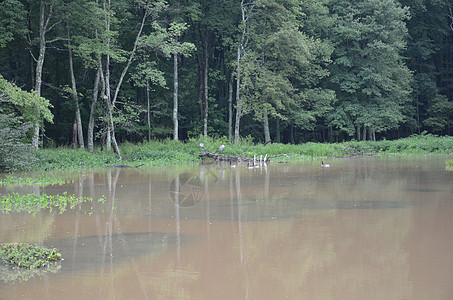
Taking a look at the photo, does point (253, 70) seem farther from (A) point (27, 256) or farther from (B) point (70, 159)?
(A) point (27, 256)

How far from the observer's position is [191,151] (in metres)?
32.0

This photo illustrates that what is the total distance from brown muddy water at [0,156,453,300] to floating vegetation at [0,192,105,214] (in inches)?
19.9

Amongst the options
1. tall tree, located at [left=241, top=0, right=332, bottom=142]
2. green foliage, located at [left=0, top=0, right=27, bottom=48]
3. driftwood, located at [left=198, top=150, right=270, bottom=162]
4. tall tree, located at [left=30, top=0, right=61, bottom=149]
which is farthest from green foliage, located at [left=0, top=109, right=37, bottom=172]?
tall tree, located at [left=241, top=0, right=332, bottom=142]

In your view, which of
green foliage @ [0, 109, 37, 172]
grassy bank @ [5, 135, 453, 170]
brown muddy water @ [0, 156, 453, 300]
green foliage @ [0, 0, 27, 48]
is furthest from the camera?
green foliage @ [0, 0, 27, 48]

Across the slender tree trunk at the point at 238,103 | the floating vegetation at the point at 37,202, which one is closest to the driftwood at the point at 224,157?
the slender tree trunk at the point at 238,103

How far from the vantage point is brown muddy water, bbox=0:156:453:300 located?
7.01 meters

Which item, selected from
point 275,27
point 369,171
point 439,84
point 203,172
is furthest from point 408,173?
point 439,84

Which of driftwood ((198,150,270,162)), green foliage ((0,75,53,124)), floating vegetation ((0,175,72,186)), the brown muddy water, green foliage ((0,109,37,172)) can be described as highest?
green foliage ((0,75,53,124))

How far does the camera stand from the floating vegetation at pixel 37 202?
43.1ft

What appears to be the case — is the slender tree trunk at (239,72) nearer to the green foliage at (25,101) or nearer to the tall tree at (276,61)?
the tall tree at (276,61)

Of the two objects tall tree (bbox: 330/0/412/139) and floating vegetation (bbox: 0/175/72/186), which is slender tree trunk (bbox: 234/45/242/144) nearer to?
tall tree (bbox: 330/0/412/139)

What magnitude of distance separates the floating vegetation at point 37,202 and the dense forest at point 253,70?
643 inches

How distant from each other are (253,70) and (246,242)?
30944 millimetres

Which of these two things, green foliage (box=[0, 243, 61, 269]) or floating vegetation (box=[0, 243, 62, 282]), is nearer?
floating vegetation (box=[0, 243, 62, 282])
